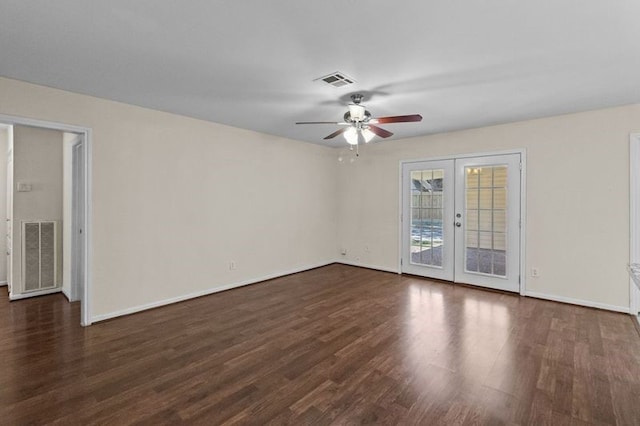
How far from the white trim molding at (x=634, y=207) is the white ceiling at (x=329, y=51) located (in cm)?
55

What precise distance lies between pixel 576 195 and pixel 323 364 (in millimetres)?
3909

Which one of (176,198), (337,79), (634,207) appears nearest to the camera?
(337,79)

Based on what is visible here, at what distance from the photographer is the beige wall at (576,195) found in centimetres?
380

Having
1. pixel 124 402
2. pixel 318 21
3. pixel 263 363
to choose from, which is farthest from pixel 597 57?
pixel 124 402

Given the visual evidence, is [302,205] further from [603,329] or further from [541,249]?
[603,329]

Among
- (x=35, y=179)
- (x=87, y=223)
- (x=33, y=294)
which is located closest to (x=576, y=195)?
(x=87, y=223)

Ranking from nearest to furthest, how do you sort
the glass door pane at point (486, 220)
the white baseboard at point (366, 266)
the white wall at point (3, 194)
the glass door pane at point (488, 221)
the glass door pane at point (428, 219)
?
the glass door pane at point (488, 221)
the glass door pane at point (486, 220)
the white wall at point (3, 194)
the glass door pane at point (428, 219)
the white baseboard at point (366, 266)

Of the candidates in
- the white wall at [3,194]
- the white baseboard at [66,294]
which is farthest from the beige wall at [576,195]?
the white wall at [3,194]

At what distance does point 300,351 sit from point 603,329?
323 cm

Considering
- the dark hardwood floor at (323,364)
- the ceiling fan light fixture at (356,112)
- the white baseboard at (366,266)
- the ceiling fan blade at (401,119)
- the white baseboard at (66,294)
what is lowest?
the dark hardwood floor at (323,364)

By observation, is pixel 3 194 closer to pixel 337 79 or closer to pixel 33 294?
pixel 33 294

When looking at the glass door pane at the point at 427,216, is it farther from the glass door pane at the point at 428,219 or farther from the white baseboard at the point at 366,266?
the white baseboard at the point at 366,266

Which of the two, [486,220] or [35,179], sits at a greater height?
[35,179]

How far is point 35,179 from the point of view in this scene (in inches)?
176
